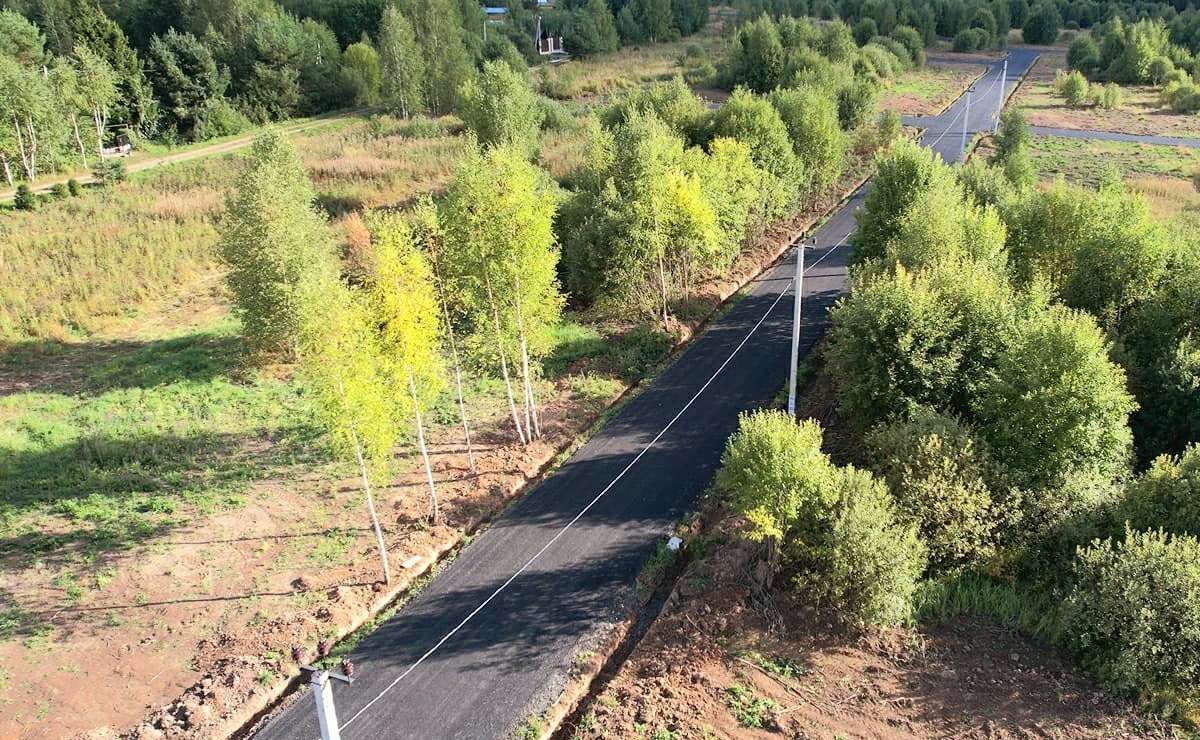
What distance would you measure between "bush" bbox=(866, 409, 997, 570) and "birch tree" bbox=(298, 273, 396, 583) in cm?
1471

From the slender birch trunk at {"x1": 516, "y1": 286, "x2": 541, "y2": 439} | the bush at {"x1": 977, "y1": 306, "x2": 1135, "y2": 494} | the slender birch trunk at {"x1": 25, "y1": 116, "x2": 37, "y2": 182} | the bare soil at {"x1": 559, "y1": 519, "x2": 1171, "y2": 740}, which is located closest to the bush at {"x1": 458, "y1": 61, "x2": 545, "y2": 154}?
the slender birch trunk at {"x1": 516, "y1": 286, "x2": 541, "y2": 439}

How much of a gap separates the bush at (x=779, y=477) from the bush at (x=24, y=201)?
190 ft

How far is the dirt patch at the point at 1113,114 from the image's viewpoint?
78.4 m

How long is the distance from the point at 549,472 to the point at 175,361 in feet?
65.0

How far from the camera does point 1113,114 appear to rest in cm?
8631

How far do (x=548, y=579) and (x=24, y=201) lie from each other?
2142 inches

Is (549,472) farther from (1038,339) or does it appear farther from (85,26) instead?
(85,26)

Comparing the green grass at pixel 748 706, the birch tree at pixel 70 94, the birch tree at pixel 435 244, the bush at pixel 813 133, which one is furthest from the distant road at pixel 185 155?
the green grass at pixel 748 706

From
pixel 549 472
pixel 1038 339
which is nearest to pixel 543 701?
pixel 549 472

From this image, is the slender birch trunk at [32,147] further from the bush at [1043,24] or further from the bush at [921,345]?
the bush at [1043,24]

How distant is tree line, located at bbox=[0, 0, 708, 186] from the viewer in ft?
214

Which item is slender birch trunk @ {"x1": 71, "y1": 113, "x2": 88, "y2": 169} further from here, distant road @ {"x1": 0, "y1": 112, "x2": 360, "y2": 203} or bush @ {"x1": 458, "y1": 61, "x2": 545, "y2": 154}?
bush @ {"x1": 458, "y1": 61, "x2": 545, "y2": 154}

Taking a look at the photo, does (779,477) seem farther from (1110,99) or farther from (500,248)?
(1110,99)

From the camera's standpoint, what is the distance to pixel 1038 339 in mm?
23500
